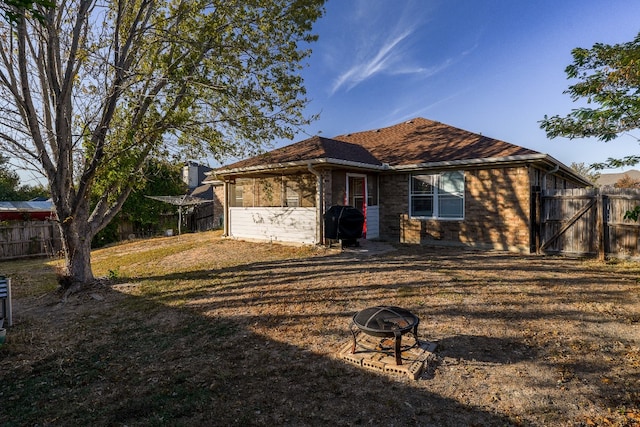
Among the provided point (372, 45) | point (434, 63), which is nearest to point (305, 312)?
point (372, 45)

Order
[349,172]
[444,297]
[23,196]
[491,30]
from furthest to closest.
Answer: [23,196], [349,172], [491,30], [444,297]

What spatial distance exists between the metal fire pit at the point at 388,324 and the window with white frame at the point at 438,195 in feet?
27.6

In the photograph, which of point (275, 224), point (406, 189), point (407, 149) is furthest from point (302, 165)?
point (407, 149)

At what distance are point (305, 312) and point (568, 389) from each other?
346 cm

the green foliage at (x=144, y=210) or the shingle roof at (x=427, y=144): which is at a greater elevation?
the shingle roof at (x=427, y=144)

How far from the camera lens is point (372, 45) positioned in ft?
41.0

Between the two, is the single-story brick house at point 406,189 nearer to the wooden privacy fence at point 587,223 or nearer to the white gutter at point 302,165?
the white gutter at point 302,165

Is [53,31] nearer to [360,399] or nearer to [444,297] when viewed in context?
[360,399]

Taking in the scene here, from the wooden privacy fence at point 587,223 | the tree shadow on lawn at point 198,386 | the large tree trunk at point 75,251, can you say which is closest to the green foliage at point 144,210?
the large tree trunk at point 75,251

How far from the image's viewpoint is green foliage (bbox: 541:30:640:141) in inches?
277

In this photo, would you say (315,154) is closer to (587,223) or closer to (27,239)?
(587,223)

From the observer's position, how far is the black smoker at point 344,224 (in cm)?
965

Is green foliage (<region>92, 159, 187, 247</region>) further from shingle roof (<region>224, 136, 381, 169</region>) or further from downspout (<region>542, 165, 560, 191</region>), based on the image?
downspout (<region>542, 165, 560, 191</region>)

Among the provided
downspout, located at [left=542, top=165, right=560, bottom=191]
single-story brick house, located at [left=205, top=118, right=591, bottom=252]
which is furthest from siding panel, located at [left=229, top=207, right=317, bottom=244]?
downspout, located at [left=542, top=165, right=560, bottom=191]
